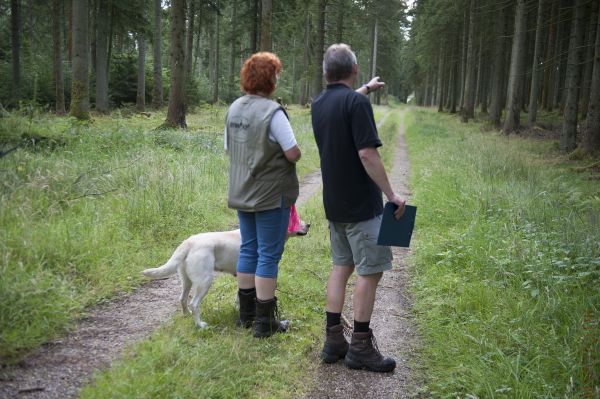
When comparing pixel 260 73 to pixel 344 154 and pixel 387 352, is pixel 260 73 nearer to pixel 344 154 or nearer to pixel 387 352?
pixel 344 154

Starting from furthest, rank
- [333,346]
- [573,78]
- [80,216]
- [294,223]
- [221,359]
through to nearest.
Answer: [573,78] → [80,216] → [294,223] → [333,346] → [221,359]

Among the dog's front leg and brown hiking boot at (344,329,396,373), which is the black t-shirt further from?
the dog's front leg

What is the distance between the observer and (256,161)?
144 inches

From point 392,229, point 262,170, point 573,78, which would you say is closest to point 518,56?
point 573,78

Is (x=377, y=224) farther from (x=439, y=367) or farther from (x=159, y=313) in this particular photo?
(x=159, y=313)

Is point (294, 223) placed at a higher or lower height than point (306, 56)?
lower

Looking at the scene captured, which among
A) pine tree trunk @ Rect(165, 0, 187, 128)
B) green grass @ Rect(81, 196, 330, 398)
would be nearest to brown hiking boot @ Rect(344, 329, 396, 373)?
green grass @ Rect(81, 196, 330, 398)

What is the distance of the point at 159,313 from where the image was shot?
173 inches

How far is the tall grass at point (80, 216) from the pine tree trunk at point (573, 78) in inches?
409

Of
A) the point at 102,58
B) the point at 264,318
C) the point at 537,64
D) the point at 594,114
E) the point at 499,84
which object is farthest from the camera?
the point at 499,84

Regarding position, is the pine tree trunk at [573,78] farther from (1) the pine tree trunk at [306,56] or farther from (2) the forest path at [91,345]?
(2) the forest path at [91,345]

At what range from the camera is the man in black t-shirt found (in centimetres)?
335

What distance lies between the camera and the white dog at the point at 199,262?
3.95 m

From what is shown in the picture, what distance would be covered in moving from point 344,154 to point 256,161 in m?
0.69
